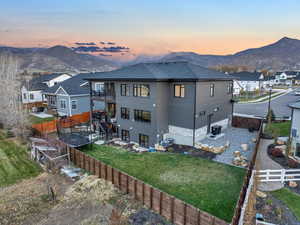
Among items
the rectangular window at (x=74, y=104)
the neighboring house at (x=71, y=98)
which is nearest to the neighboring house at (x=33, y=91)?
the neighboring house at (x=71, y=98)

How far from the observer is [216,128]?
19016 millimetres

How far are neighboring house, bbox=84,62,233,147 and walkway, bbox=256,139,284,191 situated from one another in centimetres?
500

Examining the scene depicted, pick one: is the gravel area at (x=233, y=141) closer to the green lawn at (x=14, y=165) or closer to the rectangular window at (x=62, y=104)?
the green lawn at (x=14, y=165)

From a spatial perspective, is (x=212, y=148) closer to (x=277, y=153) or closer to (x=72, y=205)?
(x=277, y=153)

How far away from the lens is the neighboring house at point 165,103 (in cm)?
1625

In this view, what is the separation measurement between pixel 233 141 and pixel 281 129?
7.02 m

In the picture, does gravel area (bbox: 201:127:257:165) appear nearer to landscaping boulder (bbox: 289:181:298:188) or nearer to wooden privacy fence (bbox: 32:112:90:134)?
landscaping boulder (bbox: 289:181:298:188)

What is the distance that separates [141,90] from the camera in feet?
55.8

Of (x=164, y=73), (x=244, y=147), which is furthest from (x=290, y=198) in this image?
(x=164, y=73)

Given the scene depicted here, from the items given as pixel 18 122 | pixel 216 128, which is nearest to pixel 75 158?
pixel 18 122

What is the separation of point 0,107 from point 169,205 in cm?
2247

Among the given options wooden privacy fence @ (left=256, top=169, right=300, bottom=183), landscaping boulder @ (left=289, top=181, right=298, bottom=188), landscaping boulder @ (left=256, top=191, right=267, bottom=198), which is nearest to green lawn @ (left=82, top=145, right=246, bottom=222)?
landscaping boulder @ (left=256, top=191, right=267, bottom=198)

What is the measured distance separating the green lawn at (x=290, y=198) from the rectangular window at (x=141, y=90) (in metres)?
11.4

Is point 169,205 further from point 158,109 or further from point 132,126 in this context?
point 132,126
